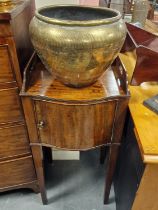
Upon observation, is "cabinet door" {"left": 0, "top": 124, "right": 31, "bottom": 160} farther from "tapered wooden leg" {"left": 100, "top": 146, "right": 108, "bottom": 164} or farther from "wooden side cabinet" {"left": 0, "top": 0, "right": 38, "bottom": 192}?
"tapered wooden leg" {"left": 100, "top": 146, "right": 108, "bottom": 164}

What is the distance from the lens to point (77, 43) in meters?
0.51

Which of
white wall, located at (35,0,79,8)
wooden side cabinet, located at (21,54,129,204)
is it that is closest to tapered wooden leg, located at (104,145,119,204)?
wooden side cabinet, located at (21,54,129,204)

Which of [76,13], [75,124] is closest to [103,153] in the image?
[75,124]

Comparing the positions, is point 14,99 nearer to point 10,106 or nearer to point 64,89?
point 10,106

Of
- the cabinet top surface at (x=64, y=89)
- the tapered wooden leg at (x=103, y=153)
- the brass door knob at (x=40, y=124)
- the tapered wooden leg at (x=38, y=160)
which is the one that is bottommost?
the tapered wooden leg at (x=103, y=153)

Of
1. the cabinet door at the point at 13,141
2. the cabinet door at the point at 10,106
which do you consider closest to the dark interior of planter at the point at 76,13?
the cabinet door at the point at 10,106

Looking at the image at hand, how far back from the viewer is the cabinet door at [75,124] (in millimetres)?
651

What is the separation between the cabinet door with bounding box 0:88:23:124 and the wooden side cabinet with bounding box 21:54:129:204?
71mm

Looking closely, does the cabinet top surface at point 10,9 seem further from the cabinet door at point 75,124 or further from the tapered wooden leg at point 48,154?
the tapered wooden leg at point 48,154

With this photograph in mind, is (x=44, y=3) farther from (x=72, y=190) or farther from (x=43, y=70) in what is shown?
(x=72, y=190)

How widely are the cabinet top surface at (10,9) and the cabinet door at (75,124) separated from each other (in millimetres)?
254

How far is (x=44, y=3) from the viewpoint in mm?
914

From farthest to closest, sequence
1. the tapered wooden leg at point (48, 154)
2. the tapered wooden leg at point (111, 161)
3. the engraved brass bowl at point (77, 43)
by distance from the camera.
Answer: the tapered wooden leg at point (48, 154), the tapered wooden leg at point (111, 161), the engraved brass bowl at point (77, 43)

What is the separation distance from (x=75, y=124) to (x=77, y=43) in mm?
270
